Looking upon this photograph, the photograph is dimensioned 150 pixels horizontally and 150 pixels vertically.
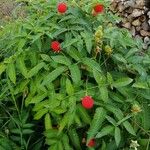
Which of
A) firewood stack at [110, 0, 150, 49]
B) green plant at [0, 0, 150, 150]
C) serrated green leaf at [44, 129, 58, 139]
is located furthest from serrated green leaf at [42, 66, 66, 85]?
firewood stack at [110, 0, 150, 49]

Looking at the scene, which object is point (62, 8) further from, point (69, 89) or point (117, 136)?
point (117, 136)

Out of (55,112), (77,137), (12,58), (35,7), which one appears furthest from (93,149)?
(35,7)

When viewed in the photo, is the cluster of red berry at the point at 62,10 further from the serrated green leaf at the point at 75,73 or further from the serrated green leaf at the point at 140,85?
the serrated green leaf at the point at 140,85

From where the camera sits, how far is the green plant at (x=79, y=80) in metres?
2.08

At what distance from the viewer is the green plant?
81.7 inches

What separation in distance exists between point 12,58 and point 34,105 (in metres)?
0.25

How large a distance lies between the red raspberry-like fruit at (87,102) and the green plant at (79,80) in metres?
0.07

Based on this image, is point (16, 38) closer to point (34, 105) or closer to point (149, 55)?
point (34, 105)

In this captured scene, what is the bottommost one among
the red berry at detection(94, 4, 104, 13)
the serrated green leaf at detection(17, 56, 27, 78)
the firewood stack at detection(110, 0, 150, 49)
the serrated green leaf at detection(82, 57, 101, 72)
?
the firewood stack at detection(110, 0, 150, 49)

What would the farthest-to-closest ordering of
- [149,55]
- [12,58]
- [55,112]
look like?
[149,55] < [12,58] < [55,112]

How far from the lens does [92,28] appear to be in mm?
2367

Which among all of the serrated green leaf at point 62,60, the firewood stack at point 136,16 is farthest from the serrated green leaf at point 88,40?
the firewood stack at point 136,16

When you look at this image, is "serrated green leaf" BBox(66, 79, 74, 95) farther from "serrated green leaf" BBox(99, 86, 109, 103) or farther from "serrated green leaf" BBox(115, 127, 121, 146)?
"serrated green leaf" BBox(115, 127, 121, 146)

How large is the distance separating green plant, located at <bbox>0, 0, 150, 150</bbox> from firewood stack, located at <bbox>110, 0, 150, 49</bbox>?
2.30 metres
